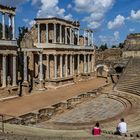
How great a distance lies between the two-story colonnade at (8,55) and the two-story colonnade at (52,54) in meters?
2.62

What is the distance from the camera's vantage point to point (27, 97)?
34375 millimetres

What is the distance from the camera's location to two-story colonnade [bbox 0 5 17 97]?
32781 millimetres

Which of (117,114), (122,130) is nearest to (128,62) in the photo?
(117,114)

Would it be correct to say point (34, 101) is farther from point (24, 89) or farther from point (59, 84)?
point (59, 84)

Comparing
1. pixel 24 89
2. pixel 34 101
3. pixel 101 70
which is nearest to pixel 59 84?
pixel 24 89

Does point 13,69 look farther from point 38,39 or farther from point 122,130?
point 122,130

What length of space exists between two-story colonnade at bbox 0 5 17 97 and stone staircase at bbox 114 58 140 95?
1234 centimetres

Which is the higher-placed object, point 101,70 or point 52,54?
point 52,54

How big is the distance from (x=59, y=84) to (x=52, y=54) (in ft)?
13.4

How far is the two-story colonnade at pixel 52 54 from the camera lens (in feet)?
131

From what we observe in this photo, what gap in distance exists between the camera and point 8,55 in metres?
34.2

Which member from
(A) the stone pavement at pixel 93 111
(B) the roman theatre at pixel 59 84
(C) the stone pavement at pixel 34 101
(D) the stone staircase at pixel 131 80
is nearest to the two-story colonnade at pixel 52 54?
(B) the roman theatre at pixel 59 84

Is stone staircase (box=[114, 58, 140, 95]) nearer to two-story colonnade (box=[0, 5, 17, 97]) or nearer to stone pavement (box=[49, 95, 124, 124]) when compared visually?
stone pavement (box=[49, 95, 124, 124])

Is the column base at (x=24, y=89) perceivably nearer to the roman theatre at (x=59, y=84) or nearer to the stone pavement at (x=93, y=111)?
the roman theatre at (x=59, y=84)
